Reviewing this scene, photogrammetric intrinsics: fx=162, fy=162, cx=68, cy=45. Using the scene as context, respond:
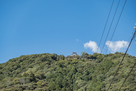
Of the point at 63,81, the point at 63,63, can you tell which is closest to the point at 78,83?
the point at 63,81

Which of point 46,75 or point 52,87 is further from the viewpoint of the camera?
point 46,75

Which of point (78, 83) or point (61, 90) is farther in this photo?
point (78, 83)

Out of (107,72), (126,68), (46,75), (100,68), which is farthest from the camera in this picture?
(46,75)

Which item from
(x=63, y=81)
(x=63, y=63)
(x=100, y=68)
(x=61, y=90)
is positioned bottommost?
(x=61, y=90)

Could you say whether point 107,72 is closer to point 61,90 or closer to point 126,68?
point 126,68

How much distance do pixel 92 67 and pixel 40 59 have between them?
48691mm

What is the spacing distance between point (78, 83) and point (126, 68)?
27523 millimetres

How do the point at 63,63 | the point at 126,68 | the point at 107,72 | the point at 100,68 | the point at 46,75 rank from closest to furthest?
the point at 126,68
the point at 107,72
the point at 100,68
the point at 46,75
the point at 63,63

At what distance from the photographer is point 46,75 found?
104 m

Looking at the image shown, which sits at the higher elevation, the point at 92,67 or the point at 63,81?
the point at 92,67

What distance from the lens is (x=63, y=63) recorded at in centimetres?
12862

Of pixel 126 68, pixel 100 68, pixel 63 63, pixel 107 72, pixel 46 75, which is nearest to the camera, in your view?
pixel 126 68

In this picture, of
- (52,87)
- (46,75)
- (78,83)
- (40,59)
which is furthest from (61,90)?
(40,59)

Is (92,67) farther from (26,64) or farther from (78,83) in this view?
(26,64)
